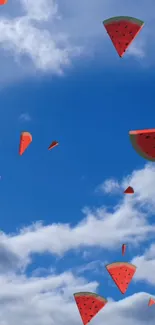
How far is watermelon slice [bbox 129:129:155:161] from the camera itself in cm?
1492

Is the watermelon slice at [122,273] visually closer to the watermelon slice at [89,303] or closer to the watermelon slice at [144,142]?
the watermelon slice at [89,303]

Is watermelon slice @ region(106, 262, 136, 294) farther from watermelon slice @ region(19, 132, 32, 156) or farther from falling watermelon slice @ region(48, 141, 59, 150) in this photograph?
watermelon slice @ region(19, 132, 32, 156)

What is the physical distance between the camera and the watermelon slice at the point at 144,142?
49.0ft

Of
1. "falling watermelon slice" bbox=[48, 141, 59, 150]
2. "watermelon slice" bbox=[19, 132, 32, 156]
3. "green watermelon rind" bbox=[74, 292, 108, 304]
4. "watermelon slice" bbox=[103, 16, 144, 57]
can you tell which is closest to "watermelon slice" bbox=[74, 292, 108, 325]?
"green watermelon rind" bbox=[74, 292, 108, 304]

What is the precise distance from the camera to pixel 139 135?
49.2ft

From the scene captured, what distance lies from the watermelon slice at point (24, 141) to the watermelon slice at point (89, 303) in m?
8.85

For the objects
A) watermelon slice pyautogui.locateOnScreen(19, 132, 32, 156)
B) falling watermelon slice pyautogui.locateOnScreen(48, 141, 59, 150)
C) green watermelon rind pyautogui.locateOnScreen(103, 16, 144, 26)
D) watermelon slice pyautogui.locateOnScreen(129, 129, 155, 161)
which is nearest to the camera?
watermelon slice pyautogui.locateOnScreen(129, 129, 155, 161)

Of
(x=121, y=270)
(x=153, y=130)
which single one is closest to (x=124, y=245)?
(x=121, y=270)

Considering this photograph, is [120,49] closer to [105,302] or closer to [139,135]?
[139,135]

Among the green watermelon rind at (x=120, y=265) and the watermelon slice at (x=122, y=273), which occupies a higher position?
the green watermelon rind at (x=120, y=265)

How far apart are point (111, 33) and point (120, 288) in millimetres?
13475

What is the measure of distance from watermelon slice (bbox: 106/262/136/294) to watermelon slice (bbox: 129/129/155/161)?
11.7 metres

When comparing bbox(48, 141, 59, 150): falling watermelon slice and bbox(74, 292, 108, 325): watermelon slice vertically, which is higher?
bbox(48, 141, 59, 150): falling watermelon slice

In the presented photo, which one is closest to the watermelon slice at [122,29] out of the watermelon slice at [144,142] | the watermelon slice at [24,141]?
the watermelon slice at [144,142]
